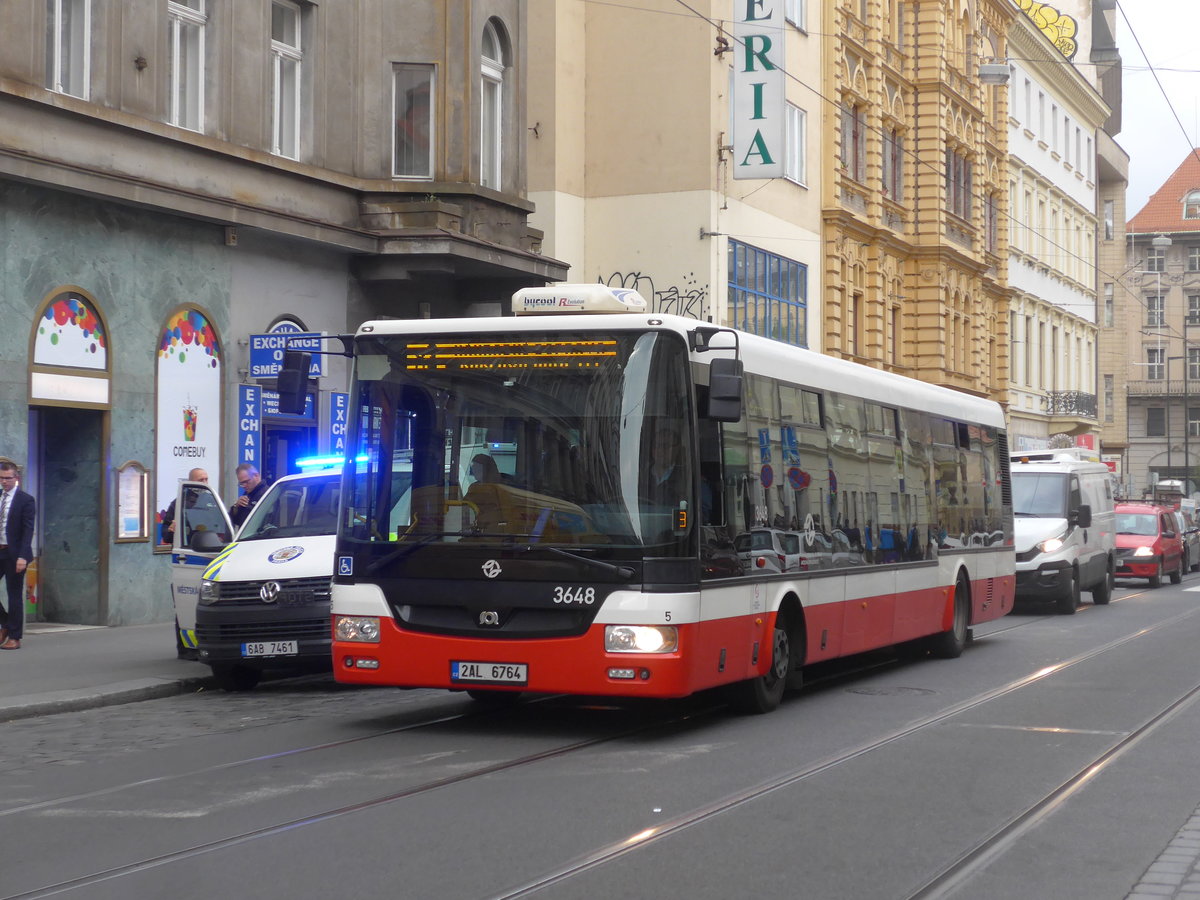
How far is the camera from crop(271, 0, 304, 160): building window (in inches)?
919

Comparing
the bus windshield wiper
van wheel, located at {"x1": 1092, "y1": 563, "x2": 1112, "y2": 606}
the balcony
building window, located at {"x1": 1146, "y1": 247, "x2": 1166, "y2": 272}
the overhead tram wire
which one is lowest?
van wheel, located at {"x1": 1092, "y1": 563, "x2": 1112, "y2": 606}

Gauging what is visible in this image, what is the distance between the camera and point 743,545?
11.7 m

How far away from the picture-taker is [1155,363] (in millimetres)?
110562

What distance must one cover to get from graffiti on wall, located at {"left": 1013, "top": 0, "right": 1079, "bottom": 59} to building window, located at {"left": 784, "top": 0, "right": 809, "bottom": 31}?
30.2 metres

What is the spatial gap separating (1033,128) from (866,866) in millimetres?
57622

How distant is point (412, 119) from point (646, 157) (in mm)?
11145

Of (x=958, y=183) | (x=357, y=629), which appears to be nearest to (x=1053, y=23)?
(x=958, y=183)

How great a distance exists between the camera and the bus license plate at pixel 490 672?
10773 millimetres

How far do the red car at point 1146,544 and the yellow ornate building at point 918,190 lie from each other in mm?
8399

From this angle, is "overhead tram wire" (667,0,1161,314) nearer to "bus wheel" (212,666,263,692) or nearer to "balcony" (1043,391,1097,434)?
"balcony" (1043,391,1097,434)

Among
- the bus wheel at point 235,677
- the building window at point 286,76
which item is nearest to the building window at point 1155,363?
the building window at point 286,76

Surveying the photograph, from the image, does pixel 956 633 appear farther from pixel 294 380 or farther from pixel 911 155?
pixel 911 155

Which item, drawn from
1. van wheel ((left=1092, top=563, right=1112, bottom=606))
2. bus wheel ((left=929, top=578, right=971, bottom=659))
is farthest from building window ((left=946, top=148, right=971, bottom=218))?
bus wheel ((left=929, top=578, right=971, bottom=659))

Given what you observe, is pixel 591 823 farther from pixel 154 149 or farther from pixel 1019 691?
pixel 154 149
